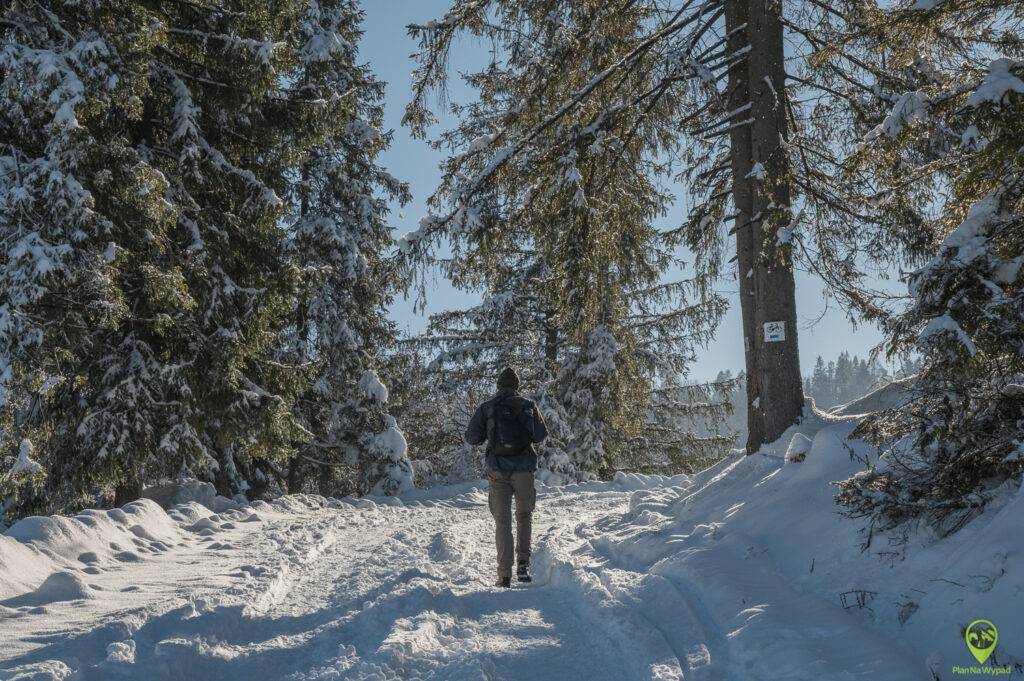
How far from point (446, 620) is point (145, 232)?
726cm

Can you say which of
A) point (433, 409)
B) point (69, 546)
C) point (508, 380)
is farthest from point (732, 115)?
point (433, 409)

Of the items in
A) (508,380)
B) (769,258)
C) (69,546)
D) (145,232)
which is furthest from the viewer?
(145,232)

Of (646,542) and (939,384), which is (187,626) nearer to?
(646,542)

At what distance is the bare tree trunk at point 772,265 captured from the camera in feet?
27.8

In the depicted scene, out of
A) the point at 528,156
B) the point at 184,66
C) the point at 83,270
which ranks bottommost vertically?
the point at 83,270

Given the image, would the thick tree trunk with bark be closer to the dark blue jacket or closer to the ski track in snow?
the ski track in snow

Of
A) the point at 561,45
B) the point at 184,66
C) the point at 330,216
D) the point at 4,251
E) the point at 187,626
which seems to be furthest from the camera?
the point at 330,216

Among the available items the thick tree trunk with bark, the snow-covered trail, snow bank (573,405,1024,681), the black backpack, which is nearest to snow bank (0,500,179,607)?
the snow-covered trail

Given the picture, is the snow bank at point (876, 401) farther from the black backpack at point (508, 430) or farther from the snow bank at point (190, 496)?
the snow bank at point (190, 496)

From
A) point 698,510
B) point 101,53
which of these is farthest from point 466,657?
point 101,53

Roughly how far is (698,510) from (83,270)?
7.84m

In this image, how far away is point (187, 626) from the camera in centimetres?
436
